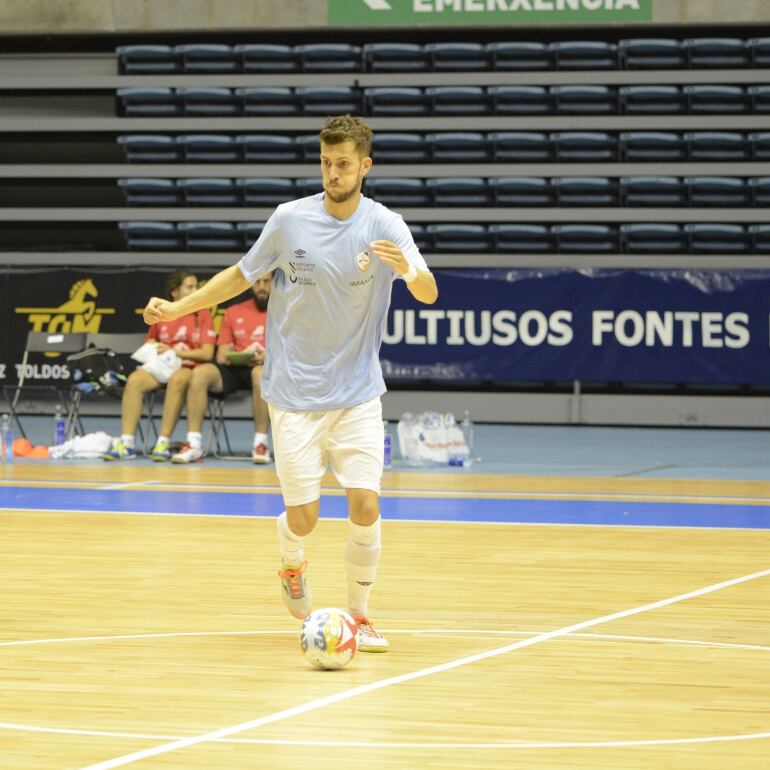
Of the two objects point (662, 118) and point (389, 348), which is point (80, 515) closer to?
point (389, 348)

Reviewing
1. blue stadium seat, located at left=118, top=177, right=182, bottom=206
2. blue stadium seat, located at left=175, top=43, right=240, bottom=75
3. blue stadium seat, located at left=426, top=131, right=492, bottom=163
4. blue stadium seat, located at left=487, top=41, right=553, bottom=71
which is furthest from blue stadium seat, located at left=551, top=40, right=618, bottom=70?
blue stadium seat, located at left=118, top=177, right=182, bottom=206

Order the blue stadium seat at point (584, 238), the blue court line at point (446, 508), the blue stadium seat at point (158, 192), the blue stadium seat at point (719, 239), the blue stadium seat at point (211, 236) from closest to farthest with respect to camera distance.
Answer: the blue court line at point (446, 508)
the blue stadium seat at point (719, 239)
the blue stadium seat at point (584, 238)
the blue stadium seat at point (211, 236)
the blue stadium seat at point (158, 192)

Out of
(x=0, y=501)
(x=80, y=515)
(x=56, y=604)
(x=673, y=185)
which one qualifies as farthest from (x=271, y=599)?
(x=673, y=185)

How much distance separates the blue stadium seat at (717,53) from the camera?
1964cm

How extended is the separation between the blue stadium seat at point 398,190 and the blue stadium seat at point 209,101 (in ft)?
7.79

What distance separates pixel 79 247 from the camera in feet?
67.9

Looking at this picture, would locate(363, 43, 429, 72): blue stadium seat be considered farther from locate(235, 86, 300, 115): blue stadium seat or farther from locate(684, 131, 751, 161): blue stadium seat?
locate(684, 131, 751, 161): blue stadium seat

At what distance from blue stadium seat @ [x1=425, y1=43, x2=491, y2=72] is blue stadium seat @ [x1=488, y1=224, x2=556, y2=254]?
2357 millimetres

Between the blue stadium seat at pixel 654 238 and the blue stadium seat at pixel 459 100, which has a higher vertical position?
the blue stadium seat at pixel 459 100

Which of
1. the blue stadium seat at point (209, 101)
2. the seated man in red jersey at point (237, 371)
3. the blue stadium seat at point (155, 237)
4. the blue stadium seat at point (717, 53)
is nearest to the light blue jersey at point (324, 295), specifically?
the seated man in red jersey at point (237, 371)

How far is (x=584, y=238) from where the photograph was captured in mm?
19250

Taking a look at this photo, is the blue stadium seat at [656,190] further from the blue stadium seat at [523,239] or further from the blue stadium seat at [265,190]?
the blue stadium seat at [265,190]

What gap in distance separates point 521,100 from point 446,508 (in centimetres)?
1044

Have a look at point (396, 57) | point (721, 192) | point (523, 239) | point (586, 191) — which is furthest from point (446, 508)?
point (396, 57)
